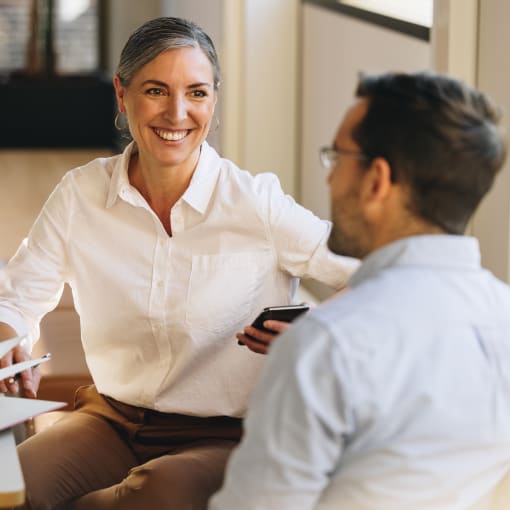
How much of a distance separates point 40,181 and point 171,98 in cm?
696

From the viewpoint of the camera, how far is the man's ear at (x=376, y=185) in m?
1.44

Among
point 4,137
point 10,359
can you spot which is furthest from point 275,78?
point 4,137

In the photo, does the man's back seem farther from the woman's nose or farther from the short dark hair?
the woman's nose

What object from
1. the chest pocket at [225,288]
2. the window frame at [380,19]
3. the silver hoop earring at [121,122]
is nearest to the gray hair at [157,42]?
the silver hoop earring at [121,122]

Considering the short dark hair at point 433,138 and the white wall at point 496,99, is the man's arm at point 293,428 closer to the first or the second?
the short dark hair at point 433,138

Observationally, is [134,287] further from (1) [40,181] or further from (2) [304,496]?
(1) [40,181]

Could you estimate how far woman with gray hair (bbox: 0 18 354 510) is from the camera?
7.63 ft

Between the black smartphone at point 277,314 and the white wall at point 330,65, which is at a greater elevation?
the white wall at point 330,65

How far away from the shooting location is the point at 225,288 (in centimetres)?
237

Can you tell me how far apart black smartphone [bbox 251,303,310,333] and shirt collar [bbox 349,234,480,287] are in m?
0.60

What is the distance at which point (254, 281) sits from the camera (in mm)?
2381

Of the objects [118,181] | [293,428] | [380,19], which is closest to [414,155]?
[293,428]

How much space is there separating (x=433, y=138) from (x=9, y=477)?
83 cm

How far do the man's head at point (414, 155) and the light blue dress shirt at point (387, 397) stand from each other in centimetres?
5
